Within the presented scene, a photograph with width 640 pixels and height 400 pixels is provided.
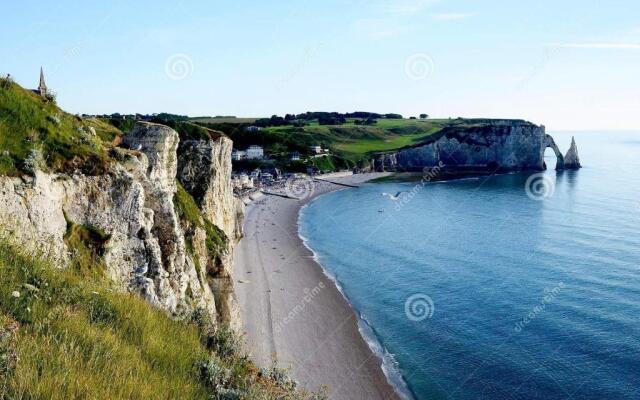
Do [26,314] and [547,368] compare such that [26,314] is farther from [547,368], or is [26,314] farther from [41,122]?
[547,368]

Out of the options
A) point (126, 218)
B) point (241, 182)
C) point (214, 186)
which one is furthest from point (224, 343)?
point (241, 182)

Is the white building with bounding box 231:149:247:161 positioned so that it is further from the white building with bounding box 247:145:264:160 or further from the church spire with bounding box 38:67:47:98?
the church spire with bounding box 38:67:47:98

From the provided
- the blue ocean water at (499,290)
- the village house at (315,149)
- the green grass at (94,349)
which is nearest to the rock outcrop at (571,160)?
the blue ocean water at (499,290)

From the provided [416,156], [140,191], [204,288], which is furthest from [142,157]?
[416,156]

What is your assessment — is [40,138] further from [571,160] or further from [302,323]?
[571,160]

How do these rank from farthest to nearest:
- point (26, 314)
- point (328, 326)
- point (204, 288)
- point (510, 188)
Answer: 1. point (510, 188)
2. point (328, 326)
3. point (204, 288)
4. point (26, 314)

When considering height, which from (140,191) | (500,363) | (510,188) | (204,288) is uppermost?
(140,191)
